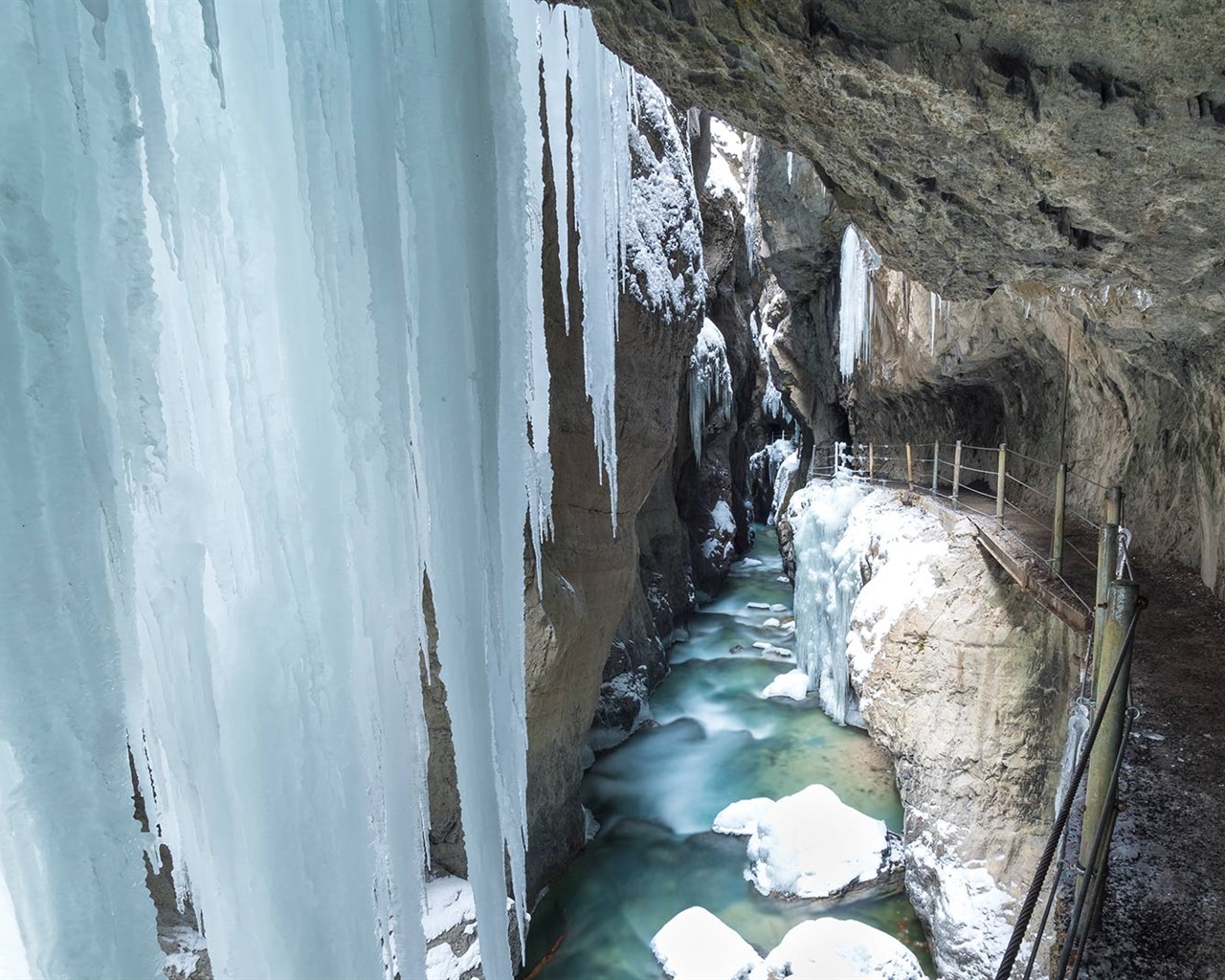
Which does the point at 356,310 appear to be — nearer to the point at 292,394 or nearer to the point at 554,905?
the point at 292,394

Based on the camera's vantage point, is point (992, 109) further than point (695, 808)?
No

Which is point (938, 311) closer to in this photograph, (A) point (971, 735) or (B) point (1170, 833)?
(A) point (971, 735)

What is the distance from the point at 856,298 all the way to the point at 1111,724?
11885 millimetres

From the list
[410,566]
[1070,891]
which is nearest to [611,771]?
[1070,891]

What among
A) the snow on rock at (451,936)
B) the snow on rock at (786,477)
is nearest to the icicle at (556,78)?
the snow on rock at (451,936)

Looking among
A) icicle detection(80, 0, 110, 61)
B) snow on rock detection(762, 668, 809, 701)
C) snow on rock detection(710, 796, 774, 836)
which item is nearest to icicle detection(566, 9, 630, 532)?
icicle detection(80, 0, 110, 61)

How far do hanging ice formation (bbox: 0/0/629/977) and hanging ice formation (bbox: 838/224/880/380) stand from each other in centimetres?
1097

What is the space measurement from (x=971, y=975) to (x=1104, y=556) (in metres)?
4.04

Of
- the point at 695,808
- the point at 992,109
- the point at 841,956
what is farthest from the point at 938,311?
the point at 841,956

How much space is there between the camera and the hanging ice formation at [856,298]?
11.9m

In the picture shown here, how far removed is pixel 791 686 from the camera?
11562mm

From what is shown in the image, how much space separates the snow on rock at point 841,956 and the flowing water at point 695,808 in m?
0.62

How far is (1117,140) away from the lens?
240 cm

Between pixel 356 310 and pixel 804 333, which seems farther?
pixel 804 333
